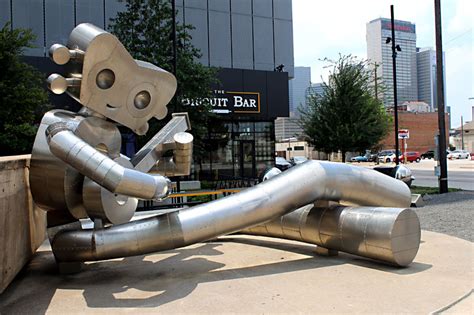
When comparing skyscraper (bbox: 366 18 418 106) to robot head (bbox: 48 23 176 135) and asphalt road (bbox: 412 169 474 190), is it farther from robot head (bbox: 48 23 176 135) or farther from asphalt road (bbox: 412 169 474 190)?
robot head (bbox: 48 23 176 135)

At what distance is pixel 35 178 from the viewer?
23.6ft

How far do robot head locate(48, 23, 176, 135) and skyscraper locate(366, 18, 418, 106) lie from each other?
19116mm

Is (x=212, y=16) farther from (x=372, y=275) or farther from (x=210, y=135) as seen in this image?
(x=372, y=275)

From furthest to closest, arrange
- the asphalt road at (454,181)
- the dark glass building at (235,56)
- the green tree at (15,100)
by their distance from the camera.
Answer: the dark glass building at (235,56)
the asphalt road at (454,181)
the green tree at (15,100)

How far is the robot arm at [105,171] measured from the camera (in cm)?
593

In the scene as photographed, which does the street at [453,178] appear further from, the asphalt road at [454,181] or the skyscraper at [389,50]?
A: the skyscraper at [389,50]

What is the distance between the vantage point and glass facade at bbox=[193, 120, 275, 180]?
26.6m

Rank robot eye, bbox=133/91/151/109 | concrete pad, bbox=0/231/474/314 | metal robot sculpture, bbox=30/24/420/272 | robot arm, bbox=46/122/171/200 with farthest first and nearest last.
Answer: robot eye, bbox=133/91/151/109
metal robot sculpture, bbox=30/24/420/272
robot arm, bbox=46/122/171/200
concrete pad, bbox=0/231/474/314

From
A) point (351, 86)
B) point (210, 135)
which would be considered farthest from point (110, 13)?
point (351, 86)

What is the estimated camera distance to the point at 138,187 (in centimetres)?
596

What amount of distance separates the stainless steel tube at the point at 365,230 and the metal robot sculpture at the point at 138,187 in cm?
2

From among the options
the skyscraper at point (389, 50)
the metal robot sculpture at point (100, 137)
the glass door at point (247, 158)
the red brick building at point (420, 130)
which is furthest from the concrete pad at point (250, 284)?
the red brick building at point (420, 130)

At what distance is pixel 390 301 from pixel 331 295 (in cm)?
71

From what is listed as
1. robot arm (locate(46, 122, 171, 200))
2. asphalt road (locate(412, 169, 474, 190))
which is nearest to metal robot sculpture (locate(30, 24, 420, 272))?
robot arm (locate(46, 122, 171, 200))
